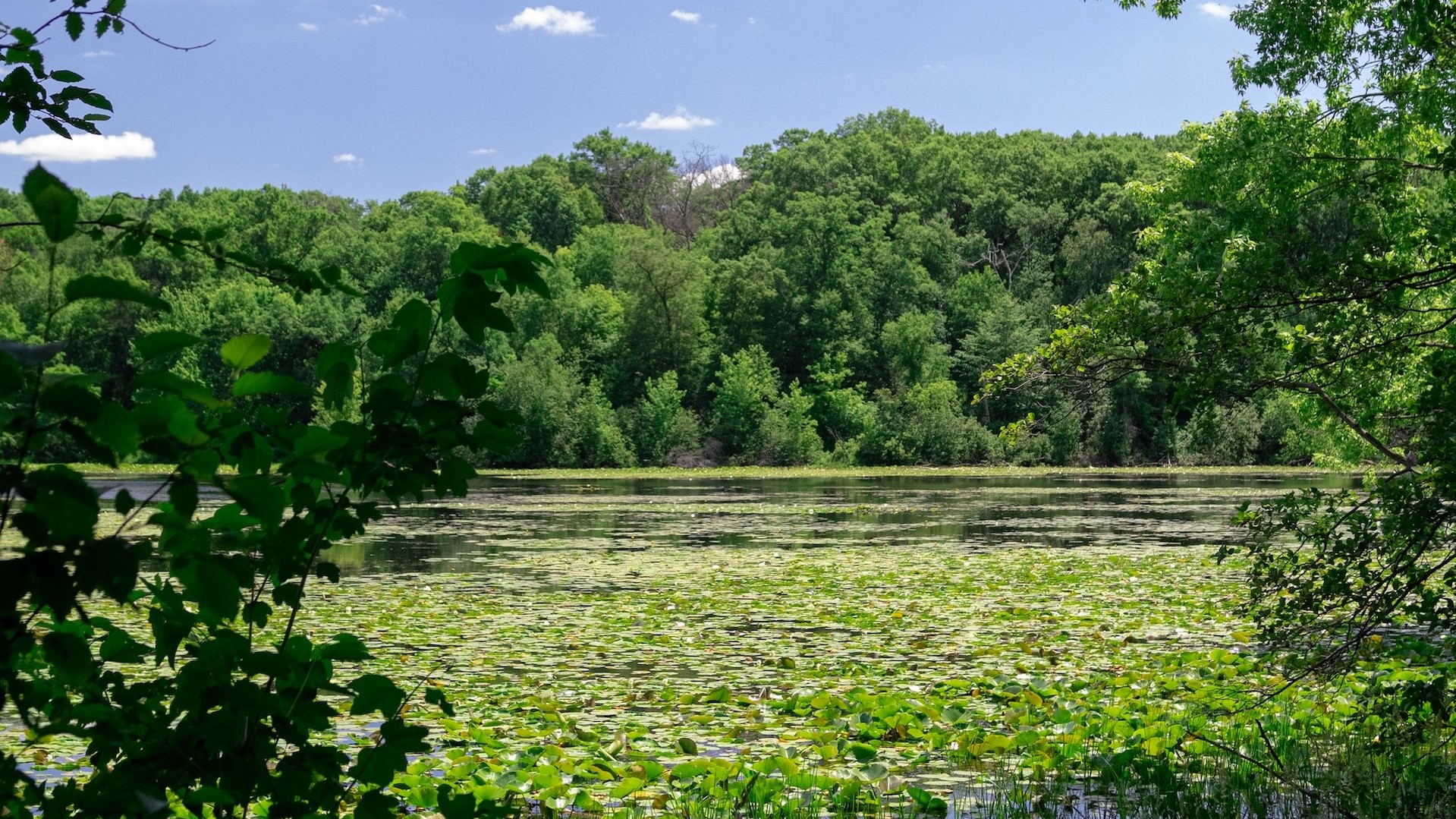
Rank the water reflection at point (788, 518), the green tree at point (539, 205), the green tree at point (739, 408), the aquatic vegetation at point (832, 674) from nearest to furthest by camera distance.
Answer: the aquatic vegetation at point (832, 674)
the water reflection at point (788, 518)
the green tree at point (739, 408)
the green tree at point (539, 205)

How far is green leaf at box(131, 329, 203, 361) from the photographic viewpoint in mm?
1499

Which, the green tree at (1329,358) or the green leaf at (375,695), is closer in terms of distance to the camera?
the green leaf at (375,695)

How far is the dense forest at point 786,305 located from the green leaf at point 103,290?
135ft

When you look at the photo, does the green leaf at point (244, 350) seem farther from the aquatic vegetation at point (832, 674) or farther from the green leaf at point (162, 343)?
the aquatic vegetation at point (832, 674)

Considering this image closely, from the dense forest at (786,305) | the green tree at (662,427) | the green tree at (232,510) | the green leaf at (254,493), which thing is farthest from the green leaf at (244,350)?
the green tree at (662,427)

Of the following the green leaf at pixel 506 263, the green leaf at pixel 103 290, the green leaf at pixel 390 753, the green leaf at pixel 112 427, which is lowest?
the green leaf at pixel 390 753

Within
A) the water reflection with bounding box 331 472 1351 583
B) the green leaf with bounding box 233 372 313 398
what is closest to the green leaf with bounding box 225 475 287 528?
the green leaf with bounding box 233 372 313 398

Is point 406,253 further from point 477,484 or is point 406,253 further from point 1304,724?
point 1304,724

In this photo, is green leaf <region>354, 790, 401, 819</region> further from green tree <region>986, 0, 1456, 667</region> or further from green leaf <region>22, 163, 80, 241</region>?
green tree <region>986, 0, 1456, 667</region>

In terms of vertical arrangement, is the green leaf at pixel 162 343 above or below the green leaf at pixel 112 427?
above

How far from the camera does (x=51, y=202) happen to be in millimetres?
1394

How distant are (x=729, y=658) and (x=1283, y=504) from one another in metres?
4.30

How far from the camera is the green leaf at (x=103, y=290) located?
129 centimetres

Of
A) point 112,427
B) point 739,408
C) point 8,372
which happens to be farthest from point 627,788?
point 739,408
